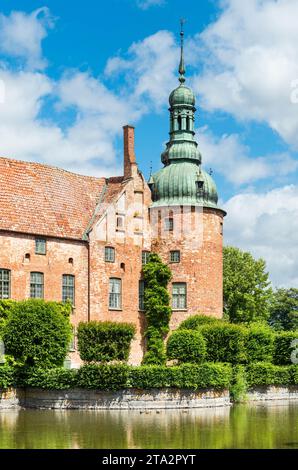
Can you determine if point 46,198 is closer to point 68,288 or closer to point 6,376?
point 68,288

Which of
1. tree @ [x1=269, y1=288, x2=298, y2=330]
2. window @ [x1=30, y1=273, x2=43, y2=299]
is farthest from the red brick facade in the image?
tree @ [x1=269, y1=288, x2=298, y2=330]

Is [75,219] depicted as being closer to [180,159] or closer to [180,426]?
[180,159]

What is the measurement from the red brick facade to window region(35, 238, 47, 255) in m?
0.26

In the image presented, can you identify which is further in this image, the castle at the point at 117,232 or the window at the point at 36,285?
the castle at the point at 117,232

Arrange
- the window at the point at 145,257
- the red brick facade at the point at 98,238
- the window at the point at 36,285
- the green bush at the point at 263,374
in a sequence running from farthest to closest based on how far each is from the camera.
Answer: the window at the point at 145,257 < the red brick facade at the point at 98,238 < the window at the point at 36,285 < the green bush at the point at 263,374

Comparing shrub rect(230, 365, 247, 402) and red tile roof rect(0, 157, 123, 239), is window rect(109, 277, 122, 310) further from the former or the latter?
shrub rect(230, 365, 247, 402)

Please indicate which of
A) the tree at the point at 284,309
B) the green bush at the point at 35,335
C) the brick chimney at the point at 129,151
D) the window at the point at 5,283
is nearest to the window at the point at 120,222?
the brick chimney at the point at 129,151

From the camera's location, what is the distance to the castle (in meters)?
47.3

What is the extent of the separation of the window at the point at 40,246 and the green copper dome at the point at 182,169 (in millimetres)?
9337

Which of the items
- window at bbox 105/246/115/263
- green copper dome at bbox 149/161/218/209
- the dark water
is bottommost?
the dark water

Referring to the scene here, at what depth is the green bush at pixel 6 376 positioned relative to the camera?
39.2m

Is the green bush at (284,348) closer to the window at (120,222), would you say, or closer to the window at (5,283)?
the window at (120,222)
